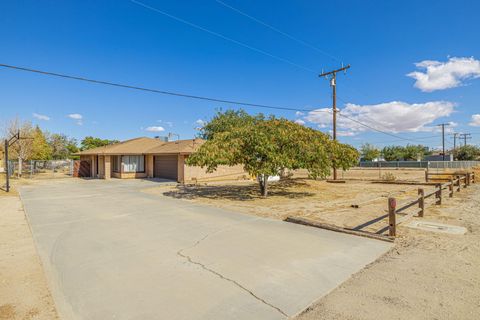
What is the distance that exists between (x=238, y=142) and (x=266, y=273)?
839cm

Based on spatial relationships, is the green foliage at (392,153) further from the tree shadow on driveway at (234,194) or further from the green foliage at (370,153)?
the tree shadow on driveway at (234,194)

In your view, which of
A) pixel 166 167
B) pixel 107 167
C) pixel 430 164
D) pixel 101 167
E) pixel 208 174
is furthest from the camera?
pixel 430 164

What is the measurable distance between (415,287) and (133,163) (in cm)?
2531

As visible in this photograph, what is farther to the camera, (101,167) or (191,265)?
(101,167)

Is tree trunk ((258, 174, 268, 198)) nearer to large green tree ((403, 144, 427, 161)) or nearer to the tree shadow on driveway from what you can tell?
the tree shadow on driveway

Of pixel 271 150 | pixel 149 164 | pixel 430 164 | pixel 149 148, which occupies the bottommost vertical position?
pixel 430 164

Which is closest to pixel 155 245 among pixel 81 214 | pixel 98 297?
pixel 98 297

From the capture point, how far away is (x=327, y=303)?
137 inches

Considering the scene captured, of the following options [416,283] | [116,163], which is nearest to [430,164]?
[116,163]

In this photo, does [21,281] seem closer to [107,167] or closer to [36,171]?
[107,167]

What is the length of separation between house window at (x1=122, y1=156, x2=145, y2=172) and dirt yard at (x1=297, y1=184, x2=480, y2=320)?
2391 centimetres

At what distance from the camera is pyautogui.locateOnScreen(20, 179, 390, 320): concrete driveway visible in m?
3.43

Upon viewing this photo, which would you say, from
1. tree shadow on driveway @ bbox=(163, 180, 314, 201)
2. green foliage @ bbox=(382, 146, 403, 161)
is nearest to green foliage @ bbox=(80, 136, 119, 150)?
tree shadow on driveway @ bbox=(163, 180, 314, 201)

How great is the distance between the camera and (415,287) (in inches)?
151
